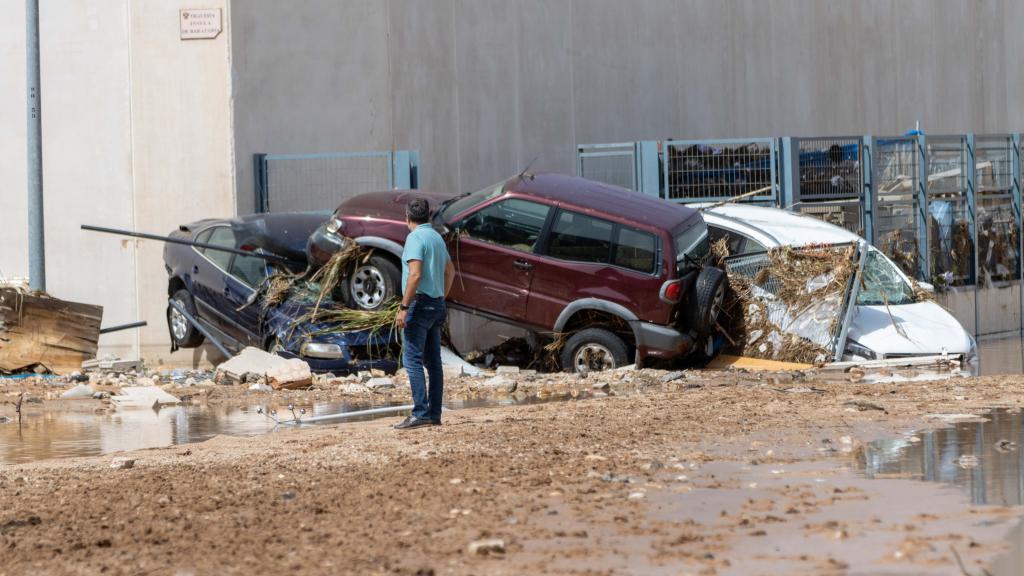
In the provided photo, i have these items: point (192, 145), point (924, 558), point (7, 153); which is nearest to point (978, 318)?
point (192, 145)

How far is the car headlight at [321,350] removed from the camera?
15180mm

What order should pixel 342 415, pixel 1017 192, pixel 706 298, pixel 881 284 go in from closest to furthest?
pixel 342 415
pixel 706 298
pixel 881 284
pixel 1017 192

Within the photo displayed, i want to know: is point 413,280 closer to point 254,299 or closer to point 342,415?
point 342,415

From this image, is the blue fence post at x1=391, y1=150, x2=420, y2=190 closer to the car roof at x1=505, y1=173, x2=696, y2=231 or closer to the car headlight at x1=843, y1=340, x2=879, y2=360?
the car roof at x1=505, y1=173, x2=696, y2=231

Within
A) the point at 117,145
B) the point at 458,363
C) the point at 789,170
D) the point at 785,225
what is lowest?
the point at 458,363

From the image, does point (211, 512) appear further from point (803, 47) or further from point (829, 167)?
point (803, 47)

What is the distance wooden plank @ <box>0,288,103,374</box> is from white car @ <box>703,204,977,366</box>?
7379 millimetres

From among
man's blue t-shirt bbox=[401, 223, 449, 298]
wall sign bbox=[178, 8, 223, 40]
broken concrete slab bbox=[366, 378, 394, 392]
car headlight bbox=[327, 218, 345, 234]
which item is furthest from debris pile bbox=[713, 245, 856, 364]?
wall sign bbox=[178, 8, 223, 40]

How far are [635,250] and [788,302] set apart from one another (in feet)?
6.25

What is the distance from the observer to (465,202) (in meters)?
15.7

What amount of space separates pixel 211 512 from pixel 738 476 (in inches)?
120

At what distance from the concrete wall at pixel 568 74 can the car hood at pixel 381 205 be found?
124 inches

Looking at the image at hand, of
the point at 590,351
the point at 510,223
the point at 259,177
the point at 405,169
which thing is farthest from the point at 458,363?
the point at 259,177

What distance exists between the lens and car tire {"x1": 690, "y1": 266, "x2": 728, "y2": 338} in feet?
49.0
